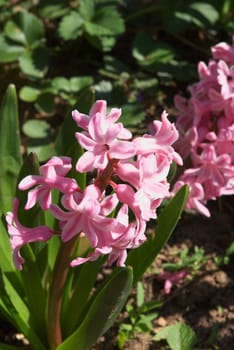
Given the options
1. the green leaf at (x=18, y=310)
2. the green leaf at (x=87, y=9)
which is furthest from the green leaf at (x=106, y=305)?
the green leaf at (x=87, y=9)

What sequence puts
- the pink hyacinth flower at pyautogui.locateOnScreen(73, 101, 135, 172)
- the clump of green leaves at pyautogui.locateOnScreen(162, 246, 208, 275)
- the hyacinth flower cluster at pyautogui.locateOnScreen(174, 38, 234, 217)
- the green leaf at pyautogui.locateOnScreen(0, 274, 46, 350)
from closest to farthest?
the pink hyacinth flower at pyautogui.locateOnScreen(73, 101, 135, 172) → the green leaf at pyautogui.locateOnScreen(0, 274, 46, 350) → the hyacinth flower cluster at pyautogui.locateOnScreen(174, 38, 234, 217) → the clump of green leaves at pyautogui.locateOnScreen(162, 246, 208, 275)

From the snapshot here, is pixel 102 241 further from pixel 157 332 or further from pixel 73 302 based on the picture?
pixel 157 332

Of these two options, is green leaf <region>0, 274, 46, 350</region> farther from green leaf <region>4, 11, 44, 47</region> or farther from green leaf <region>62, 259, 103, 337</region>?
green leaf <region>4, 11, 44, 47</region>

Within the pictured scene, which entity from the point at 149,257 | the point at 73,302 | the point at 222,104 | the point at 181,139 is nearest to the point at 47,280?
the point at 73,302

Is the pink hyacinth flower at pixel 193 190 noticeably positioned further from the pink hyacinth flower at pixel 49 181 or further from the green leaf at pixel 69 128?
the pink hyacinth flower at pixel 49 181

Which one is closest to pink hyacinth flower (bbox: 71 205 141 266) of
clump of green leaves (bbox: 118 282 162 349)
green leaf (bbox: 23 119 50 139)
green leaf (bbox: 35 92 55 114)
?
clump of green leaves (bbox: 118 282 162 349)
